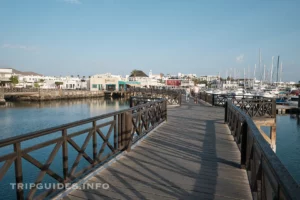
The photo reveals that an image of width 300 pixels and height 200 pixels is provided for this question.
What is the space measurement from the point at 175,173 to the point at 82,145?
183 centimetres

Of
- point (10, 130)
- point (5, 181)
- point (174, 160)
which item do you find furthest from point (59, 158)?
point (10, 130)

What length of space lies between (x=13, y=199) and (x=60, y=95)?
54053 millimetres

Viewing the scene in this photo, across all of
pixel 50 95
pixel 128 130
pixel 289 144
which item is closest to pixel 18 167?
pixel 128 130

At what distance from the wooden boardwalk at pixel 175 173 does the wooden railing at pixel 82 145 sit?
293mm

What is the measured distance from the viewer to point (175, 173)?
4305 mm

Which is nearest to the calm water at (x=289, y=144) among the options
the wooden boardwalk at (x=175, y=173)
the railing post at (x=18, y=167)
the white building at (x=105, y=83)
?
the wooden boardwalk at (x=175, y=173)

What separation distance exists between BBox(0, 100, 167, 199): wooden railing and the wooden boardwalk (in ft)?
0.96

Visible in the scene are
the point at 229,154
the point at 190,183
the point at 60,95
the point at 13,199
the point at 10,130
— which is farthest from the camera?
the point at 60,95

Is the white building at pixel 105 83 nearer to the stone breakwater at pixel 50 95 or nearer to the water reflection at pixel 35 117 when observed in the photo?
the stone breakwater at pixel 50 95

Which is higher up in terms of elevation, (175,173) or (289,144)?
(175,173)

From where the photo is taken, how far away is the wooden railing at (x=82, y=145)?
2672 millimetres

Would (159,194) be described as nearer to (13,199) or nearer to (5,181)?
(13,199)

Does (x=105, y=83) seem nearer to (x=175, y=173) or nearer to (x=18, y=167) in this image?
(x=175, y=173)

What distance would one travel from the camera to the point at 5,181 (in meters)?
9.21
